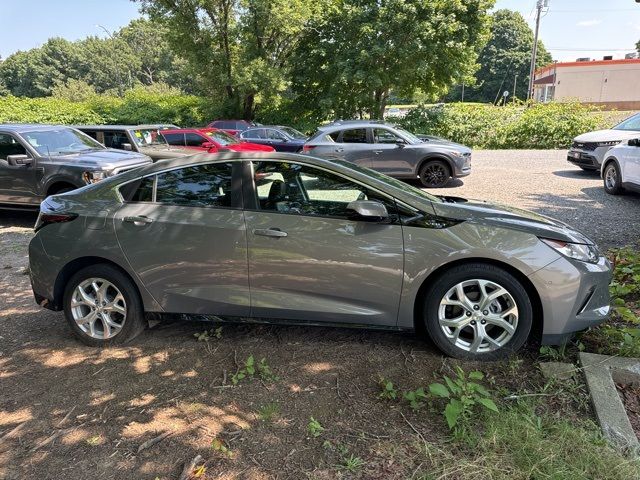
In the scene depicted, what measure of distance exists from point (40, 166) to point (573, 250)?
802cm

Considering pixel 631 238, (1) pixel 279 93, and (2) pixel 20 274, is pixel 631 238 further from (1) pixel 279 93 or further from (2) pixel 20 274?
(1) pixel 279 93

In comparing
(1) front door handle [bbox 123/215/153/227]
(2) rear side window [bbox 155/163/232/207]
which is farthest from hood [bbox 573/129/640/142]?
(1) front door handle [bbox 123/215/153/227]

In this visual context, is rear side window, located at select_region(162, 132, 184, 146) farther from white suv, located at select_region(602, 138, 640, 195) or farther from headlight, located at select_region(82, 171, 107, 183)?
white suv, located at select_region(602, 138, 640, 195)

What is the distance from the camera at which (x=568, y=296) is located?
320 centimetres

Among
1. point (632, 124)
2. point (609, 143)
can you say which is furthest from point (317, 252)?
point (632, 124)

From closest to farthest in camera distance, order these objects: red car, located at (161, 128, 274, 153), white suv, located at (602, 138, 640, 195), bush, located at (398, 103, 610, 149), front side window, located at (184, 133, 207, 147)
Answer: white suv, located at (602, 138, 640, 195)
red car, located at (161, 128, 274, 153)
front side window, located at (184, 133, 207, 147)
bush, located at (398, 103, 610, 149)

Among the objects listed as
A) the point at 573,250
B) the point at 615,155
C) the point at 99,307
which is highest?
the point at 615,155

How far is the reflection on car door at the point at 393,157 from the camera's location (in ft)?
36.7

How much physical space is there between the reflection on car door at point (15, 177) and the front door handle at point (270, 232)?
633cm

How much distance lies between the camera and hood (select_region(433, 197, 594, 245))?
3354 millimetres

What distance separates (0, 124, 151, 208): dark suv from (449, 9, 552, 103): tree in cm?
A: 7311

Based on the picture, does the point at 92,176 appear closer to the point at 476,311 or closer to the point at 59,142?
the point at 59,142

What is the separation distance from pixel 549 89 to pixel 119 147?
55730mm

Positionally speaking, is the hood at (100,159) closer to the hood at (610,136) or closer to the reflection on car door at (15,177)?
the reflection on car door at (15,177)
